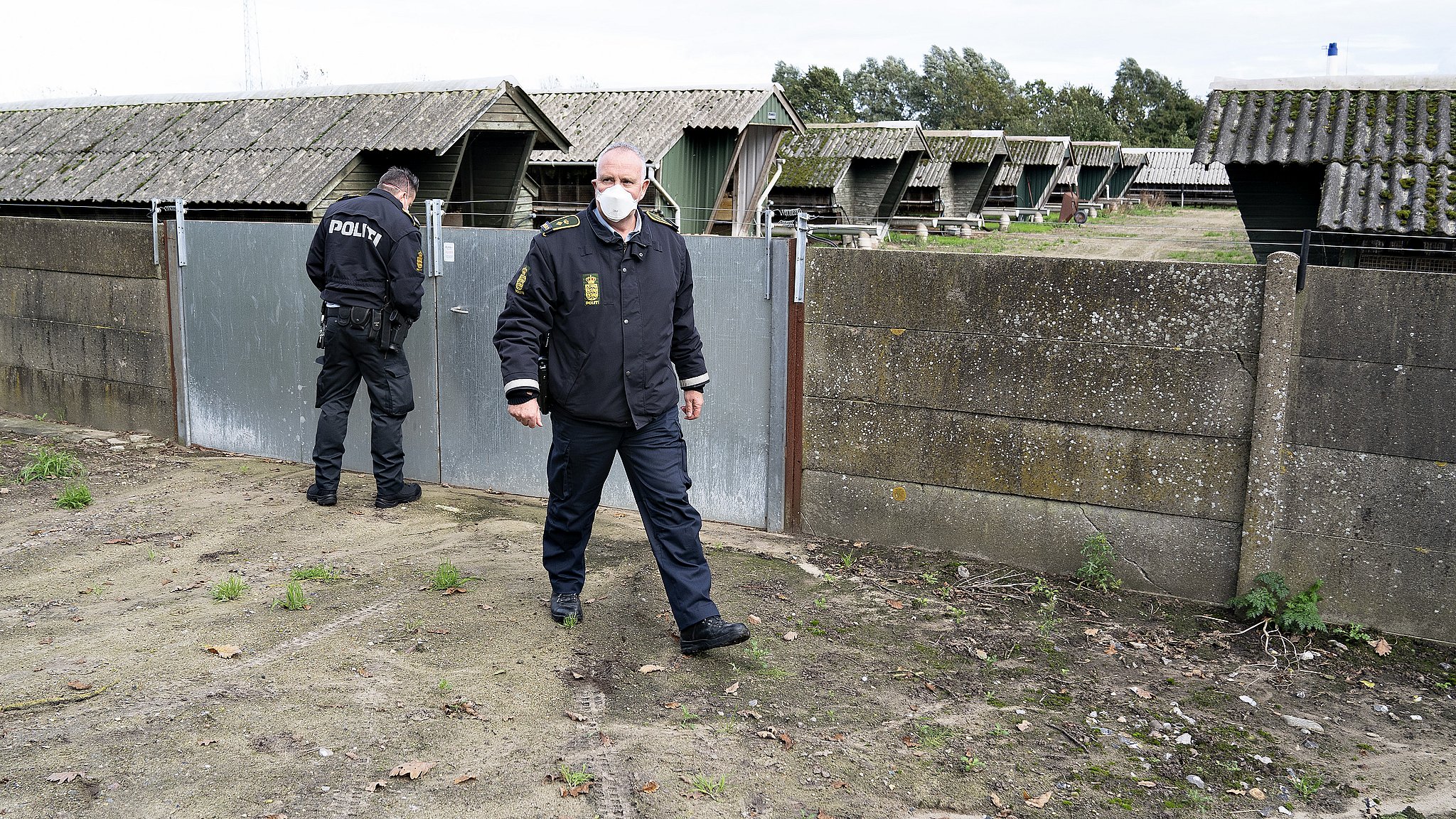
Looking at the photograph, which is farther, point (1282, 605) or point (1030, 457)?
point (1030, 457)

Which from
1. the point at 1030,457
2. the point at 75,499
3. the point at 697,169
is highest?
the point at 697,169

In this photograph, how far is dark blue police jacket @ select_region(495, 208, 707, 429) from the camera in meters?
4.43

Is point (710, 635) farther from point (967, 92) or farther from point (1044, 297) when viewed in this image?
point (967, 92)

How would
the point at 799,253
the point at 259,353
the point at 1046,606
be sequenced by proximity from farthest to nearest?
the point at 259,353
the point at 799,253
the point at 1046,606

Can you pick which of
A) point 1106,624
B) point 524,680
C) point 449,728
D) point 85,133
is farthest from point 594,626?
point 85,133

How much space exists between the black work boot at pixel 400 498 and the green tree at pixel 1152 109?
7056cm

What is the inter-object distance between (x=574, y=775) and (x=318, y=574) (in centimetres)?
235

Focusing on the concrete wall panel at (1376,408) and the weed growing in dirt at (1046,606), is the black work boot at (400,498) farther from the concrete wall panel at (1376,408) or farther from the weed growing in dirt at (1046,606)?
the concrete wall panel at (1376,408)

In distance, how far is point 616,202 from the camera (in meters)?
4.41

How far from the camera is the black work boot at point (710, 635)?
4438mm

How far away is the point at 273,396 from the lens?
25.5ft

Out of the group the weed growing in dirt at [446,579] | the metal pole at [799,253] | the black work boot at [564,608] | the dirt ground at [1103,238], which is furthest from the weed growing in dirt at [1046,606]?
the dirt ground at [1103,238]

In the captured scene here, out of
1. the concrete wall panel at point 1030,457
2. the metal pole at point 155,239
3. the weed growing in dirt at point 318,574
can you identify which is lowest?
the weed growing in dirt at point 318,574

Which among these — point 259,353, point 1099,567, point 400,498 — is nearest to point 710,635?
point 1099,567
